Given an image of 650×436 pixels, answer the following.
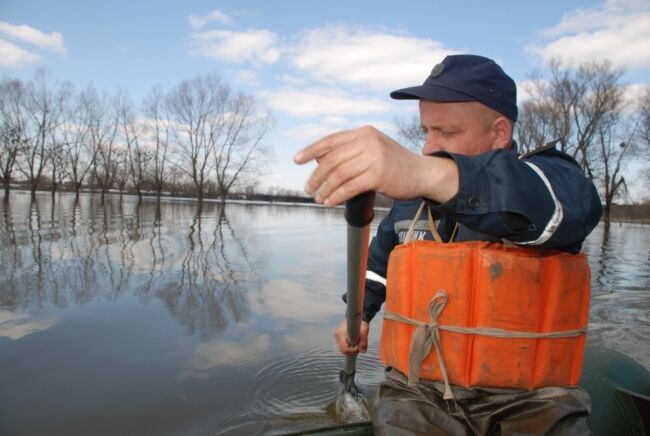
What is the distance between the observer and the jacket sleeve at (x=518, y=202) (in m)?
1.18

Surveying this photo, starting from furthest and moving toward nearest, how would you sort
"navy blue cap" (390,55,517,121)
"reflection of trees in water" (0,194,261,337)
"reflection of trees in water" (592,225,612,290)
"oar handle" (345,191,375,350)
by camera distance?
"reflection of trees in water" (592,225,612,290) < "reflection of trees in water" (0,194,261,337) < "navy blue cap" (390,55,517,121) < "oar handle" (345,191,375,350)

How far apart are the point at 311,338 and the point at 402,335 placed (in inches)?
132

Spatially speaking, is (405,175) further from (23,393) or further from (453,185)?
(23,393)

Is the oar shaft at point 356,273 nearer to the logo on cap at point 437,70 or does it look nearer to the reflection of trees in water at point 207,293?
the logo on cap at point 437,70

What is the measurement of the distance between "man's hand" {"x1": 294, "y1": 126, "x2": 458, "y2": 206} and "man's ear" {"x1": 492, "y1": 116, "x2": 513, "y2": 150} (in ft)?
2.75

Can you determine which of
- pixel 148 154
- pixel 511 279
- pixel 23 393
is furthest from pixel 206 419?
pixel 148 154

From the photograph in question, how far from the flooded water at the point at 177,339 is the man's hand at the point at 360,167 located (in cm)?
254

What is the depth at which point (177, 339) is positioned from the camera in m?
4.59

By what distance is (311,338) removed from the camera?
489cm

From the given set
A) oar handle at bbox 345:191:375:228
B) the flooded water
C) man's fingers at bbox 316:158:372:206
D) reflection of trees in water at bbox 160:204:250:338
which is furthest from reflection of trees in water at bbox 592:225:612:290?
man's fingers at bbox 316:158:372:206

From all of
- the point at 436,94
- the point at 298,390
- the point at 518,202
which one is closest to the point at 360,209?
the point at 518,202

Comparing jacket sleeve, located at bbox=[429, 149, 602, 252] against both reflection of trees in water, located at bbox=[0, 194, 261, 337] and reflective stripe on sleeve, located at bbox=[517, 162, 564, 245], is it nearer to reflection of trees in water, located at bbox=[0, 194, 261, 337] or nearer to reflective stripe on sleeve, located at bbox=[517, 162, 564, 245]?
reflective stripe on sleeve, located at bbox=[517, 162, 564, 245]

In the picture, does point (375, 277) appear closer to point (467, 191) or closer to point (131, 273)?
point (467, 191)

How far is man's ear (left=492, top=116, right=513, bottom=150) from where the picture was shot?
72.3 inches
